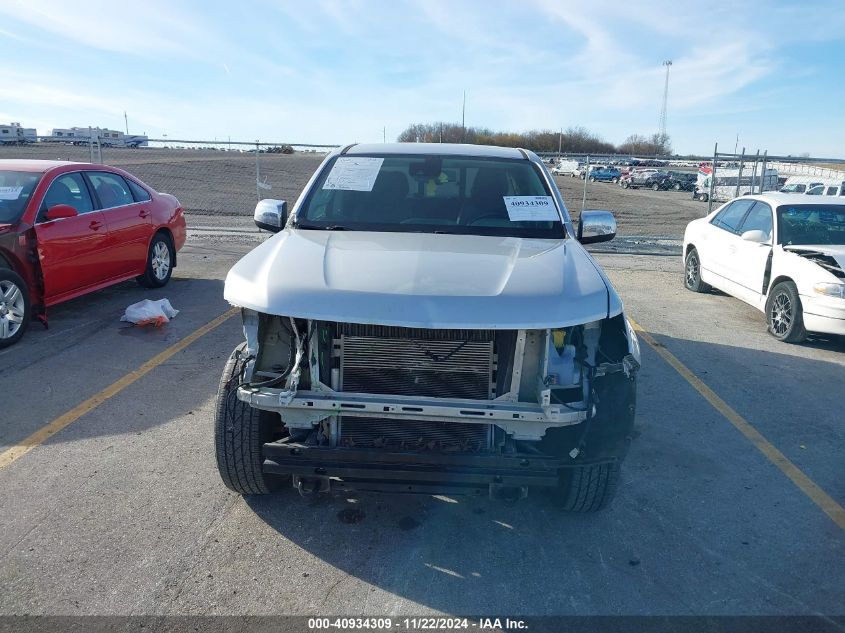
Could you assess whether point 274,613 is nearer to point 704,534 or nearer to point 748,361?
point 704,534

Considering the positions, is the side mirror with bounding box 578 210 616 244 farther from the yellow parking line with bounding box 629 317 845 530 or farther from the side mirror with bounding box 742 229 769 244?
the side mirror with bounding box 742 229 769 244

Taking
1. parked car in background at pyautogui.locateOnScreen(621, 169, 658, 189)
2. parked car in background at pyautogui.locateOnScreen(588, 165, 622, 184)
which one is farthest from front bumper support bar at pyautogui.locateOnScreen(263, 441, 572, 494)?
parked car in background at pyautogui.locateOnScreen(588, 165, 622, 184)

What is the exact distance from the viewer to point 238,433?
11.0 feet

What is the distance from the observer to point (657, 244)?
49.6 feet

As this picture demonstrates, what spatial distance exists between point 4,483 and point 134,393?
145 cm

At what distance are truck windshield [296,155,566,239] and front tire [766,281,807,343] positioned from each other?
3887 millimetres

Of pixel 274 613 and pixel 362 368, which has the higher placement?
pixel 362 368

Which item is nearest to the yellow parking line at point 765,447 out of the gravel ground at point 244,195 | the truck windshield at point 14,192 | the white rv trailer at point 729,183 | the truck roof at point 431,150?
the truck roof at point 431,150

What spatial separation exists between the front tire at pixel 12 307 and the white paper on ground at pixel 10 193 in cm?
94

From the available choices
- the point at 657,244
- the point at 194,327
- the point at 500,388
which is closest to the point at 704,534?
the point at 500,388

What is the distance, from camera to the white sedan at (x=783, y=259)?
22.4ft

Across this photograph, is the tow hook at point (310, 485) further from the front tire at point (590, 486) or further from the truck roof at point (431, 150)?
the truck roof at point (431, 150)

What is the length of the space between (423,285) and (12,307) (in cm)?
494

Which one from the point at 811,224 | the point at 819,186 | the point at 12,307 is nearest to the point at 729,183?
the point at 819,186
